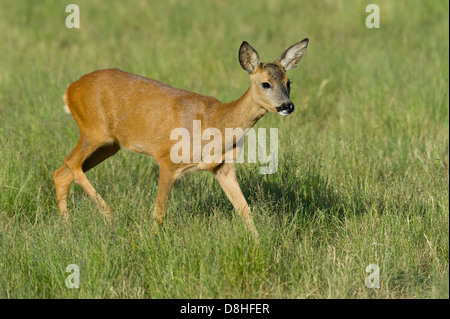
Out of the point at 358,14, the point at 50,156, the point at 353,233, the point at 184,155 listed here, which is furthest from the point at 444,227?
the point at 358,14

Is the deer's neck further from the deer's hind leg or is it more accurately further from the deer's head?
the deer's hind leg

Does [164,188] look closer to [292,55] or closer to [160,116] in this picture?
[160,116]

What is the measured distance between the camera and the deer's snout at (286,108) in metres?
4.98

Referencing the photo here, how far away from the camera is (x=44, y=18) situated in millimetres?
12242

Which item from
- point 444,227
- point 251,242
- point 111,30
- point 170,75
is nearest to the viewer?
point 251,242

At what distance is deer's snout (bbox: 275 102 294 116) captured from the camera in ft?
16.3

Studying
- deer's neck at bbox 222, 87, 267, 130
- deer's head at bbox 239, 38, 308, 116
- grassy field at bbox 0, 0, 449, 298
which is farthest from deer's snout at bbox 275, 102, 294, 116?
grassy field at bbox 0, 0, 449, 298

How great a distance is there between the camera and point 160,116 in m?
5.61

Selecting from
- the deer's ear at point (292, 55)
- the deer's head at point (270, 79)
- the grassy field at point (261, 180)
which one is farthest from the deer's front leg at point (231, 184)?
the deer's ear at point (292, 55)

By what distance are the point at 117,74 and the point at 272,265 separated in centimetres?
220

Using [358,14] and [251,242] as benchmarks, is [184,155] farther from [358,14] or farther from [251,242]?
[358,14]

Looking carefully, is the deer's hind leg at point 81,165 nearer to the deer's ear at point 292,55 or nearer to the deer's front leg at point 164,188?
the deer's front leg at point 164,188

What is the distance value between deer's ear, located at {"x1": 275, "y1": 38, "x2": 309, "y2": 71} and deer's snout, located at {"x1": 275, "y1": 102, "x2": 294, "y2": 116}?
1.91 feet

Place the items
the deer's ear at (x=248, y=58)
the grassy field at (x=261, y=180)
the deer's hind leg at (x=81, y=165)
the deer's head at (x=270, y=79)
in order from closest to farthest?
the grassy field at (x=261, y=180) < the deer's head at (x=270, y=79) < the deer's ear at (x=248, y=58) < the deer's hind leg at (x=81, y=165)
